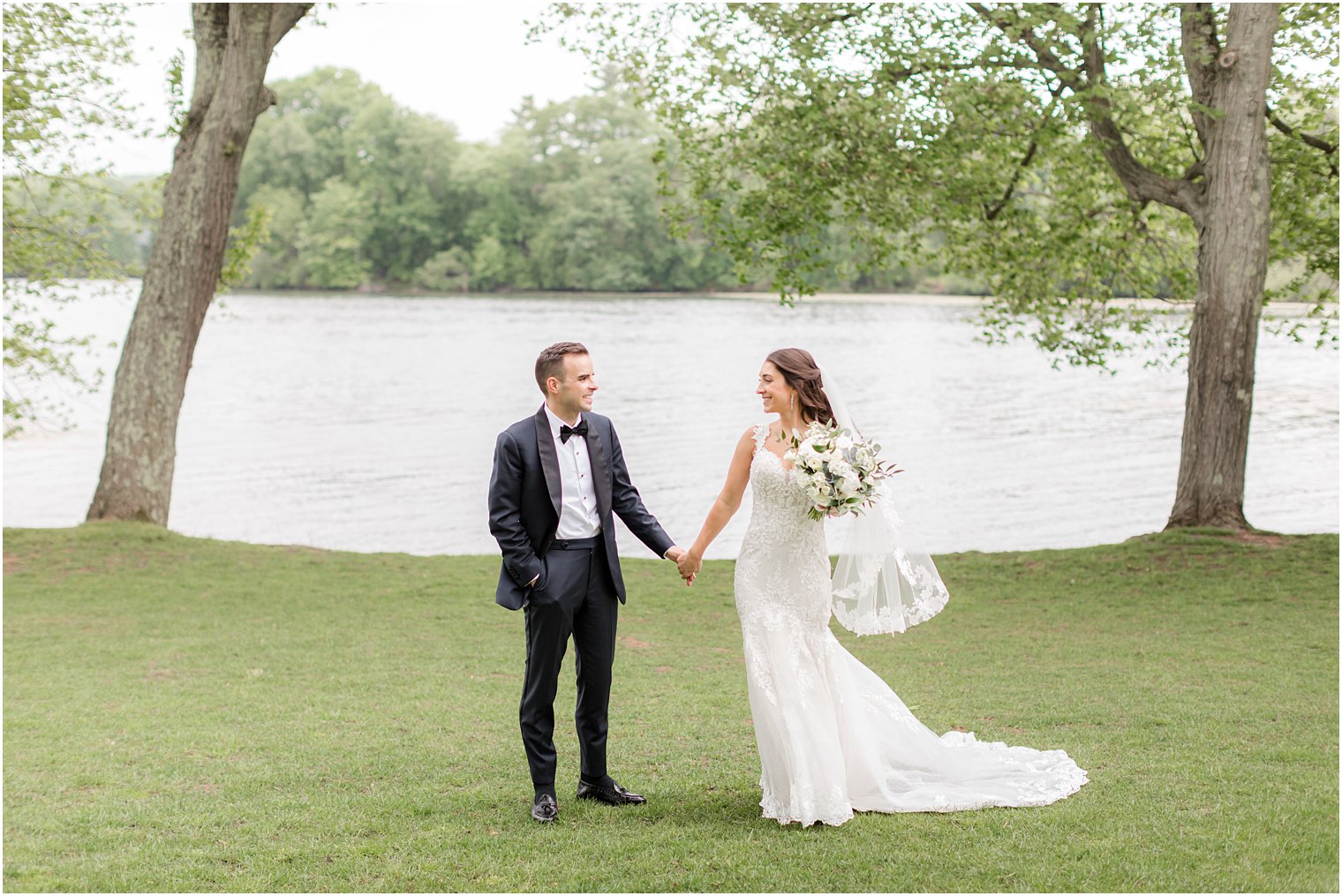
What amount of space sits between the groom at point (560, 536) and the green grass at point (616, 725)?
0.61 m

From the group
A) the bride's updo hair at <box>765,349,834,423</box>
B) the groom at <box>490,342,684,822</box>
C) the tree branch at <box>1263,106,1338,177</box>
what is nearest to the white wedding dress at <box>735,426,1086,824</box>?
the bride's updo hair at <box>765,349,834,423</box>

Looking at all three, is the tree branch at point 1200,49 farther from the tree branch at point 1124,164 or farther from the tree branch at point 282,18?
the tree branch at point 282,18

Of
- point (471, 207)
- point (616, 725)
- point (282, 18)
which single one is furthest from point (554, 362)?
point (471, 207)

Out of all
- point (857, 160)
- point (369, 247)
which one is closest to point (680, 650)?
point (857, 160)

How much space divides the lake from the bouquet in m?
15.4

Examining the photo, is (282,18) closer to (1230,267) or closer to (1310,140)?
(1230,267)

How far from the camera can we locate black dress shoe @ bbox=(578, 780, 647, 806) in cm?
662

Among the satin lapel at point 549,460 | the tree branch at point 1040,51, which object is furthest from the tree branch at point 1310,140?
the satin lapel at point 549,460

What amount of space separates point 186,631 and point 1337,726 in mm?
10129

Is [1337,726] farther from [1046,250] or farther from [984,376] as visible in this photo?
[984,376]

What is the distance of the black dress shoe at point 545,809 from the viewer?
632cm

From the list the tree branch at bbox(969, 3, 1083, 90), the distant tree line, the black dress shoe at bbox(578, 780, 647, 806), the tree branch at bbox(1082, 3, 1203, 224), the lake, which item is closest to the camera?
the black dress shoe at bbox(578, 780, 647, 806)

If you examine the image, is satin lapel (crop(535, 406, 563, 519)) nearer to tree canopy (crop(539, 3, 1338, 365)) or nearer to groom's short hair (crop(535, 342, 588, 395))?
groom's short hair (crop(535, 342, 588, 395))

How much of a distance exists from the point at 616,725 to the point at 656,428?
84.0 ft
